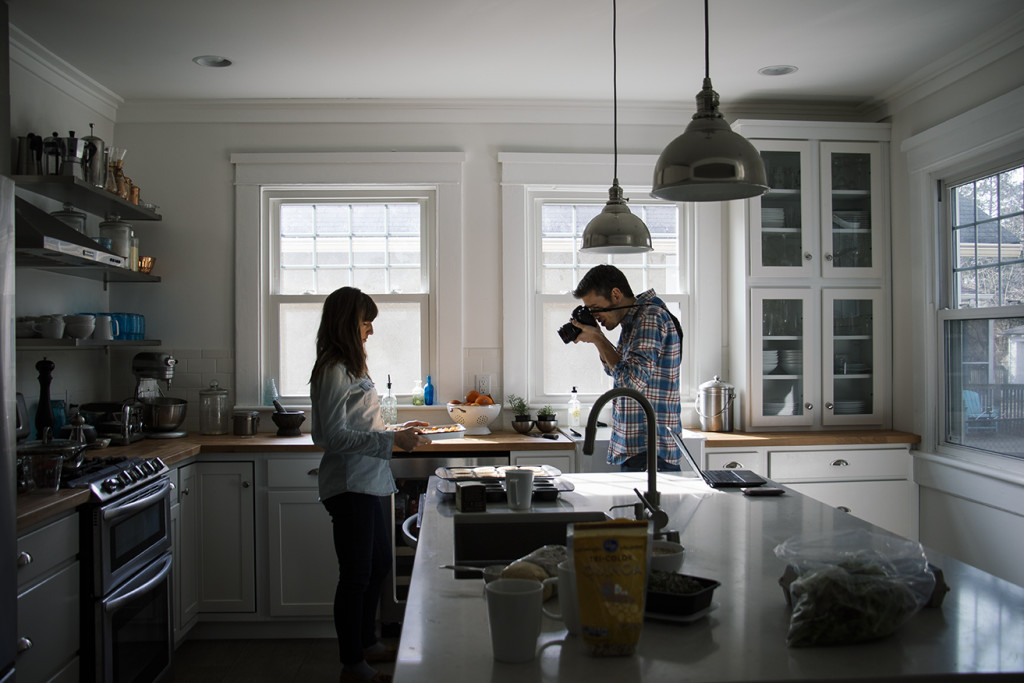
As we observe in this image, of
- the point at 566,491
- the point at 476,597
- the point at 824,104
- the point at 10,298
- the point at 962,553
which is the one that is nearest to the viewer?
the point at 476,597

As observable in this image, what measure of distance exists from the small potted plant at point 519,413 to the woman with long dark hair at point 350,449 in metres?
1.21

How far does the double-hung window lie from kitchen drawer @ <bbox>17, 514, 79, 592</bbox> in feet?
12.9

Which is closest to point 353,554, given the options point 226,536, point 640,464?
point 640,464

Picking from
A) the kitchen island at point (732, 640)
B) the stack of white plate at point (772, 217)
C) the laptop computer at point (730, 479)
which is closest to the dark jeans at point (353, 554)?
the kitchen island at point (732, 640)

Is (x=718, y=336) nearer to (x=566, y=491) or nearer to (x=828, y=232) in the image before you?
(x=828, y=232)

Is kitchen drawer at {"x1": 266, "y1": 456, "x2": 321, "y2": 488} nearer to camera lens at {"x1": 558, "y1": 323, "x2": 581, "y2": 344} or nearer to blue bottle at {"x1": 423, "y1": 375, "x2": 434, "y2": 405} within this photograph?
blue bottle at {"x1": 423, "y1": 375, "x2": 434, "y2": 405}

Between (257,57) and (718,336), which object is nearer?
(257,57)

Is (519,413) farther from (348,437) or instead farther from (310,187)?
(310,187)

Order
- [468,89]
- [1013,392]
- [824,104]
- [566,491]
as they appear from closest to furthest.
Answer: [566,491]
[1013,392]
[468,89]
[824,104]

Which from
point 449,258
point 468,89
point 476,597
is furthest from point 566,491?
point 468,89

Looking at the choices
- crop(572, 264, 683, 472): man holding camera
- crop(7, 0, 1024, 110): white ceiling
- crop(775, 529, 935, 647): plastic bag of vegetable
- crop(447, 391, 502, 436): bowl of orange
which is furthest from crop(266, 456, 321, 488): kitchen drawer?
crop(775, 529, 935, 647): plastic bag of vegetable

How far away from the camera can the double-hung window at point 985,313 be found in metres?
3.46

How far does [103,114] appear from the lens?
4.21 meters

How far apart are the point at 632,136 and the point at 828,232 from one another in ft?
4.13
